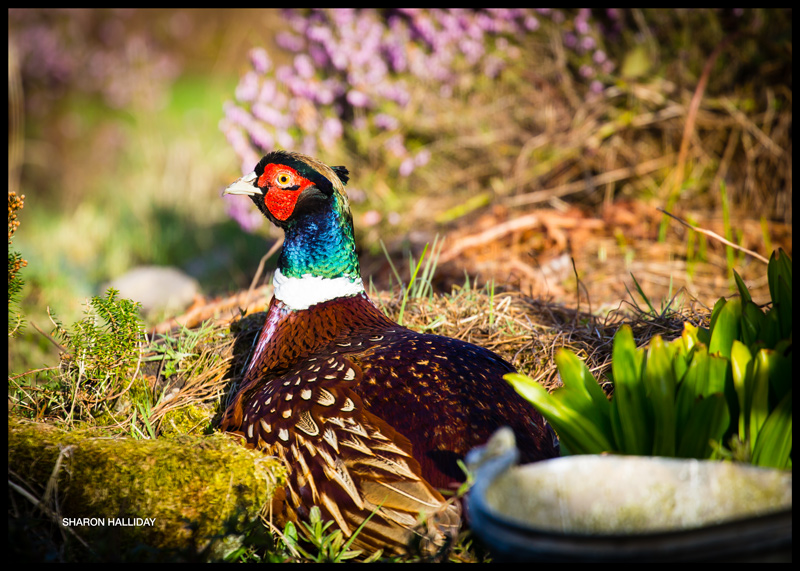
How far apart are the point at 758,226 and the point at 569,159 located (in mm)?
1397

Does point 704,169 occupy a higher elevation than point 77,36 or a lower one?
lower

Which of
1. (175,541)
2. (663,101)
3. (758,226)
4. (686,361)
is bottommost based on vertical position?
(175,541)

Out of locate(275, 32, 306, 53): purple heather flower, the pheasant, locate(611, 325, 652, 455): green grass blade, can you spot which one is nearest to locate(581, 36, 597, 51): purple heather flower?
locate(275, 32, 306, 53): purple heather flower

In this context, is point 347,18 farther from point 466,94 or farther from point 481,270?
point 481,270

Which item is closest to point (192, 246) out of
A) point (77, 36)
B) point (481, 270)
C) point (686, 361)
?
point (481, 270)

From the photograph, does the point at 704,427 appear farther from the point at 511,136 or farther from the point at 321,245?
the point at 511,136

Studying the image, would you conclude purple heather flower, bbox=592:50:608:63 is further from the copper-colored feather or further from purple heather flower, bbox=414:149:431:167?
the copper-colored feather

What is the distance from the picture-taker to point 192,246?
260 inches

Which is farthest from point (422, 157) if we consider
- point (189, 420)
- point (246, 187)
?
point (189, 420)

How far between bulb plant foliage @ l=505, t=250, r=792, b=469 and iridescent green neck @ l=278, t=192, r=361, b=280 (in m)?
1.02

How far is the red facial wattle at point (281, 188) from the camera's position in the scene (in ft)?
7.97

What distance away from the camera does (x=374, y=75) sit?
202 inches

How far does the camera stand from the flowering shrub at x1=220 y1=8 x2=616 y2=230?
511 cm

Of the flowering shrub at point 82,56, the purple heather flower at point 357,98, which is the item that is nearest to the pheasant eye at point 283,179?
the purple heather flower at point 357,98
